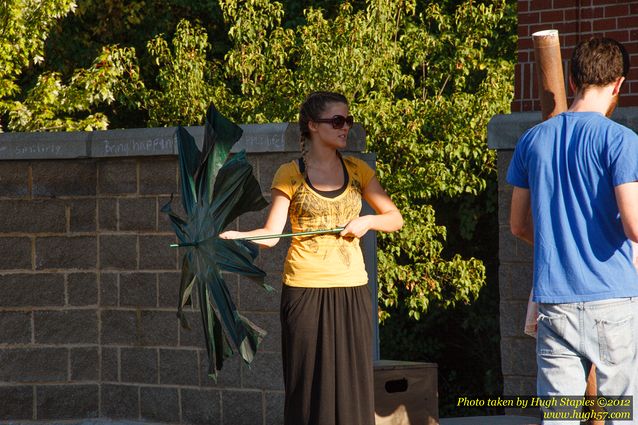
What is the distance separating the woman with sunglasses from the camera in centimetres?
488

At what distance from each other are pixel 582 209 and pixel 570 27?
354 cm

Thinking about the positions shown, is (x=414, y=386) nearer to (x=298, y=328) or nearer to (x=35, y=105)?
(x=298, y=328)

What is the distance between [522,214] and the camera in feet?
13.2

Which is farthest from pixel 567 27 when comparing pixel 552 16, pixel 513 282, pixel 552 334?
pixel 552 334

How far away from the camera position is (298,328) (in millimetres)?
4895

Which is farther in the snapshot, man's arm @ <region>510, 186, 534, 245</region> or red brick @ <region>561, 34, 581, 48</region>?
red brick @ <region>561, 34, 581, 48</region>

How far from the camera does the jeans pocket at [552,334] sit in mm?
3732

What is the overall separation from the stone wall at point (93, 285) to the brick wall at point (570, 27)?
6.67ft

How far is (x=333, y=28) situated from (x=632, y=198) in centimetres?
1056

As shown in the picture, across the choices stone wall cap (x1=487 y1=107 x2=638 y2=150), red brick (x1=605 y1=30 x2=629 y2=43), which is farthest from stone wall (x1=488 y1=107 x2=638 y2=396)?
red brick (x1=605 y1=30 x2=629 y2=43)

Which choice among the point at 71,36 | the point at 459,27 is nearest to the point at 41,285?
the point at 459,27

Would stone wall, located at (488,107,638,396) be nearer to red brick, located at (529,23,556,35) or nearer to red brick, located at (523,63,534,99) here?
red brick, located at (523,63,534,99)

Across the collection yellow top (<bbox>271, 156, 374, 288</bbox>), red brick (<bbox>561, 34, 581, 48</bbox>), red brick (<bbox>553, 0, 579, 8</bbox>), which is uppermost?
red brick (<bbox>553, 0, 579, 8</bbox>)

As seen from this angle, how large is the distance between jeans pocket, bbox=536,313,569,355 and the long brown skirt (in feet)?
4.13
